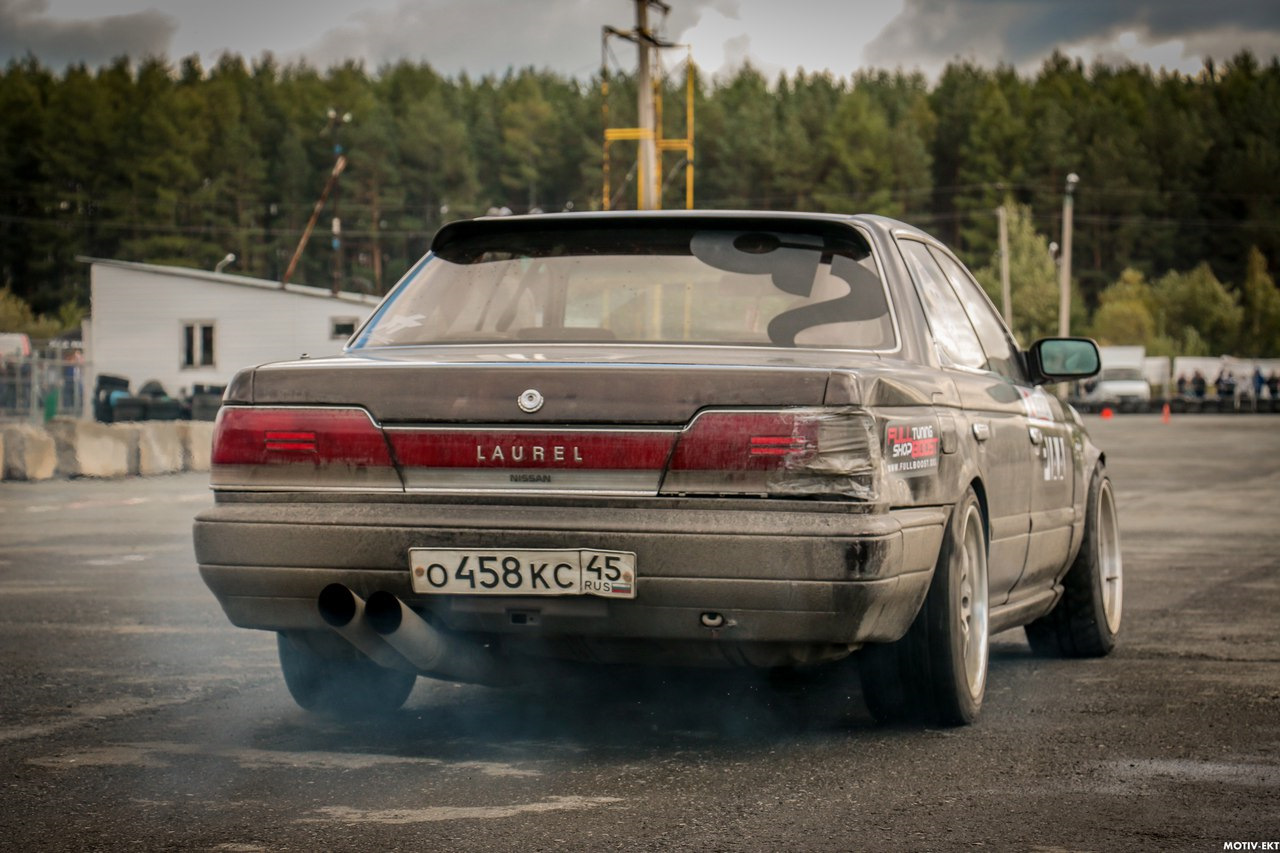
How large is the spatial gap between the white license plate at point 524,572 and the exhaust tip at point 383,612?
0.24 ft

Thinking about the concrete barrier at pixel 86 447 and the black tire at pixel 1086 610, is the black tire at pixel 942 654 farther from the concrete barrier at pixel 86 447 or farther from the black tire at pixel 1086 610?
the concrete barrier at pixel 86 447

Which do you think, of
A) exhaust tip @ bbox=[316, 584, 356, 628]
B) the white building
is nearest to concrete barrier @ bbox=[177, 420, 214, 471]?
exhaust tip @ bbox=[316, 584, 356, 628]

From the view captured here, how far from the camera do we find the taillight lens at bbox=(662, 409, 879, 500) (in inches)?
190

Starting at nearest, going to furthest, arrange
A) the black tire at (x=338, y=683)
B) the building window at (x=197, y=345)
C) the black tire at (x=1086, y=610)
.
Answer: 1. the black tire at (x=338, y=683)
2. the black tire at (x=1086, y=610)
3. the building window at (x=197, y=345)

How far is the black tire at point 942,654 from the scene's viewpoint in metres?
5.40

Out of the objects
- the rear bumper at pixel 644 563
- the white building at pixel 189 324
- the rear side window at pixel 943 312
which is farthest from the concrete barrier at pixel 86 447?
the white building at pixel 189 324

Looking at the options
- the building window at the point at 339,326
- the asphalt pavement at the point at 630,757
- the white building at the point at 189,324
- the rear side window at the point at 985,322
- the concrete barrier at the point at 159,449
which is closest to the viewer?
the asphalt pavement at the point at 630,757

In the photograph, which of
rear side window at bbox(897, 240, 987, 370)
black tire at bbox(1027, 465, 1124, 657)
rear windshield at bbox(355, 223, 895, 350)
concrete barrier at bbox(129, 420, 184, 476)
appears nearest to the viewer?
rear windshield at bbox(355, 223, 895, 350)

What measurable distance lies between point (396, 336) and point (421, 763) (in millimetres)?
1450

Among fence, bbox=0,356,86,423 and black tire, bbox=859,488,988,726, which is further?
fence, bbox=0,356,86,423

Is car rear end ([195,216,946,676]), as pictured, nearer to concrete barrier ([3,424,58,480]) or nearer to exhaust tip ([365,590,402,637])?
exhaust tip ([365,590,402,637])

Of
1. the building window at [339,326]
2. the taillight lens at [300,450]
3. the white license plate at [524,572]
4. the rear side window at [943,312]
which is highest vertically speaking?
the building window at [339,326]

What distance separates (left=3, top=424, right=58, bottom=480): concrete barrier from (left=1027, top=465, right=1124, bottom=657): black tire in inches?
668

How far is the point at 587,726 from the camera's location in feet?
18.6
